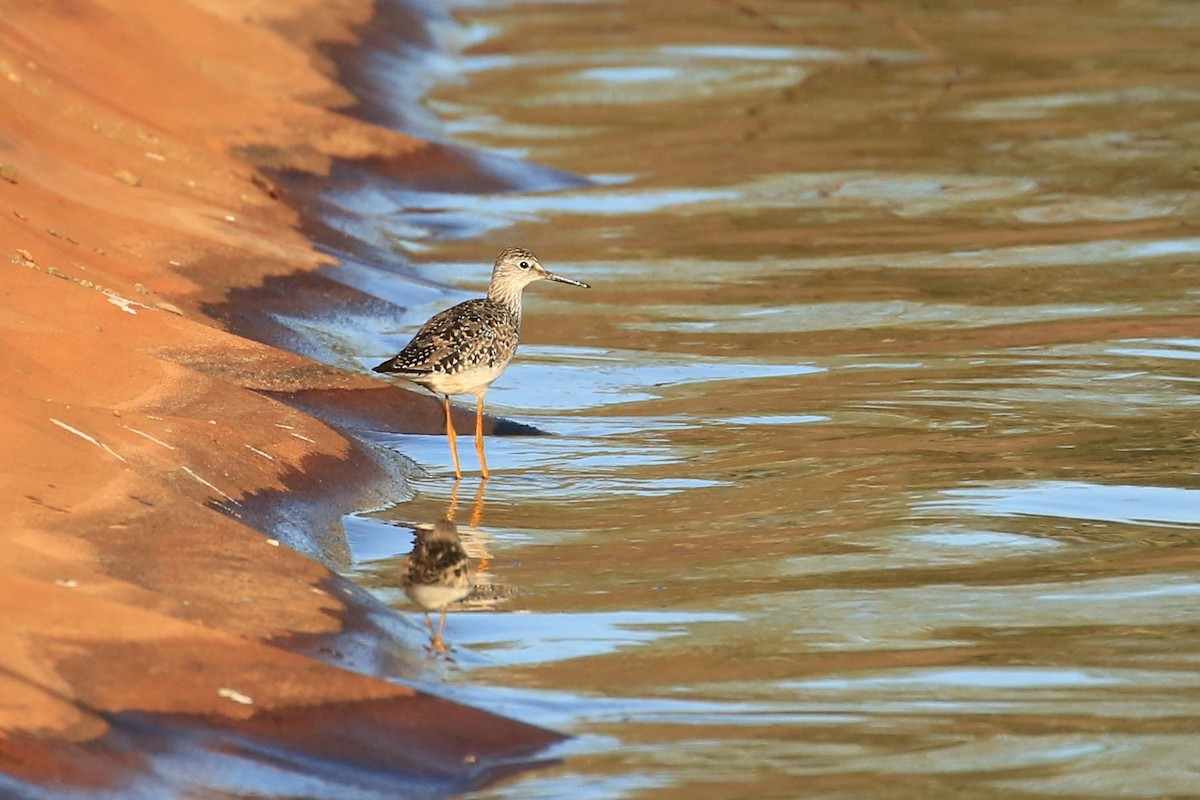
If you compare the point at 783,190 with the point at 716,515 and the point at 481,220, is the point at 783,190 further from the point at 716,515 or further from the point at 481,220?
the point at 716,515

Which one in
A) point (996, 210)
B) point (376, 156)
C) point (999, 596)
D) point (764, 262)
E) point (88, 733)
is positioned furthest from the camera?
point (376, 156)

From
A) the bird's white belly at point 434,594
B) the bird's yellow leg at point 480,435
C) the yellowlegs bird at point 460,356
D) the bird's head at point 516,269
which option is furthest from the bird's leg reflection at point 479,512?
the bird's head at point 516,269

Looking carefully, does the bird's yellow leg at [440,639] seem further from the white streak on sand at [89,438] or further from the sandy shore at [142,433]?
the white streak on sand at [89,438]

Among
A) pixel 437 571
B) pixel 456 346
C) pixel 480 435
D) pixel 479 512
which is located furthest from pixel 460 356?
pixel 437 571

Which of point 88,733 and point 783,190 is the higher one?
point 783,190

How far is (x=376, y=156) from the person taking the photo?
20891mm

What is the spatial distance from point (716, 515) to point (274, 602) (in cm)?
307

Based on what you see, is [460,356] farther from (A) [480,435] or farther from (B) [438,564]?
(B) [438,564]

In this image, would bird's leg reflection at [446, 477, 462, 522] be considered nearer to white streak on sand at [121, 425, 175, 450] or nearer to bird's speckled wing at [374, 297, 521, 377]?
bird's speckled wing at [374, 297, 521, 377]

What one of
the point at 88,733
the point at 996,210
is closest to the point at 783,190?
the point at 996,210

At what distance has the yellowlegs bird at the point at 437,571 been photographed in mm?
9117

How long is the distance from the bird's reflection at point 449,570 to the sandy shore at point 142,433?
Result: 61 cm

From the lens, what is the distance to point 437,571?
966cm

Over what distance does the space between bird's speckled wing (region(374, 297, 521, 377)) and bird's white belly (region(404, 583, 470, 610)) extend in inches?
86.2
